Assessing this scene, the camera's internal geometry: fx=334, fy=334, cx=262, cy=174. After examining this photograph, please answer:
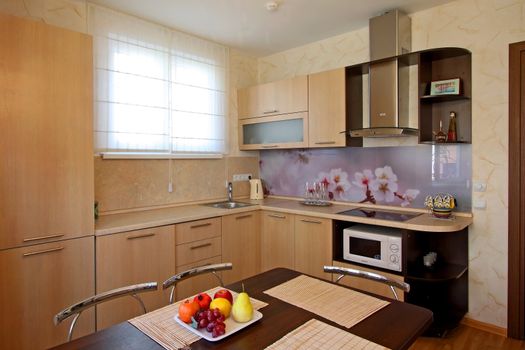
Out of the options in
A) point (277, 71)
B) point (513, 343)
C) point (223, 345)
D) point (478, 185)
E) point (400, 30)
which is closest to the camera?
point (223, 345)

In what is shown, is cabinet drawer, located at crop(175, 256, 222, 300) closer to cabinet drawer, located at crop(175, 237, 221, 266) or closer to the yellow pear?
cabinet drawer, located at crop(175, 237, 221, 266)

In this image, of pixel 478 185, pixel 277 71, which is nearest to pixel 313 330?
pixel 478 185

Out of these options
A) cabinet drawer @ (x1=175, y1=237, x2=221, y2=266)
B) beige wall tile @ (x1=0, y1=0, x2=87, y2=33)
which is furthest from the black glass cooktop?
beige wall tile @ (x1=0, y1=0, x2=87, y2=33)

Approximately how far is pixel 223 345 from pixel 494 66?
8.83 ft

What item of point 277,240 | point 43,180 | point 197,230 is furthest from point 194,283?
point 43,180

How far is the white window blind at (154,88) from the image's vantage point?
109 inches

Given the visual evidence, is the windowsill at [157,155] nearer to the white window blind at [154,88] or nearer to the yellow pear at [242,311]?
the white window blind at [154,88]

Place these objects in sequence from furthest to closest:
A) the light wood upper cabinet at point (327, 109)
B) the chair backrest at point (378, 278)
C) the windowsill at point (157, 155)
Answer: the light wood upper cabinet at point (327, 109) < the windowsill at point (157, 155) < the chair backrest at point (378, 278)

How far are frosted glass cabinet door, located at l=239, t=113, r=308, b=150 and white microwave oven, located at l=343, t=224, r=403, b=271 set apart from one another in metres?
1.04

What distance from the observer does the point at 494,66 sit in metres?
2.48

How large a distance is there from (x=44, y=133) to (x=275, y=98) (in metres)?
2.18

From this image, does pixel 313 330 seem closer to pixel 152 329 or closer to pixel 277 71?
pixel 152 329

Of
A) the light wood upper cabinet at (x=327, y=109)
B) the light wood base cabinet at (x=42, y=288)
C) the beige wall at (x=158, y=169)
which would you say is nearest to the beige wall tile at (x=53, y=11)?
the beige wall at (x=158, y=169)

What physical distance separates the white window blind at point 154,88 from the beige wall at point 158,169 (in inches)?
5.1
